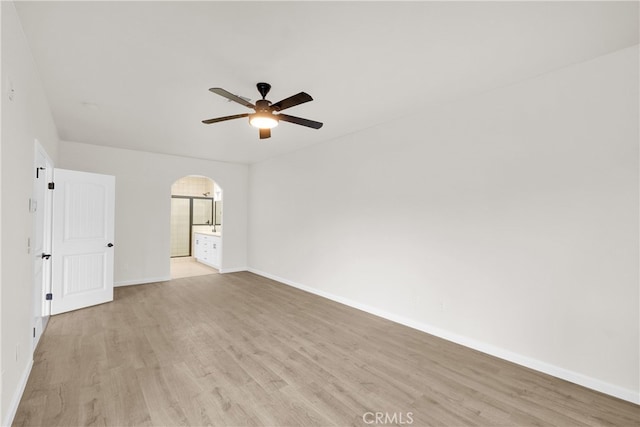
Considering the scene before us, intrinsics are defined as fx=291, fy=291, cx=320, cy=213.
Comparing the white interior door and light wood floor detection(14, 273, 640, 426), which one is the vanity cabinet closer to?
the white interior door

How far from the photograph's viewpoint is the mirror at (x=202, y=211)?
9.57m

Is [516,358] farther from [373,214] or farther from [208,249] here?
[208,249]

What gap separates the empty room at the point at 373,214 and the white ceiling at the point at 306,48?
0.02 metres

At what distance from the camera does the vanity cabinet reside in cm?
716

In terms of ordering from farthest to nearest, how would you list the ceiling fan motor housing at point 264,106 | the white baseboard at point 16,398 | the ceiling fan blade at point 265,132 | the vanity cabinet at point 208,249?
1. the vanity cabinet at point 208,249
2. the ceiling fan blade at point 265,132
3. the ceiling fan motor housing at point 264,106
4. the white baseboard at point 16,398

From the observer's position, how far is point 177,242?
9.18 metres

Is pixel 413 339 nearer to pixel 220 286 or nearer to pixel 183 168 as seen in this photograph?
pixel 220 286

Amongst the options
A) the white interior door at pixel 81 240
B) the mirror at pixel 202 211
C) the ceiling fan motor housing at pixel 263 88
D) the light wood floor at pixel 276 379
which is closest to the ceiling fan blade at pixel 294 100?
the ceiling fan motor housing at pixel 263 88

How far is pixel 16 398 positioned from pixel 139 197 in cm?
422

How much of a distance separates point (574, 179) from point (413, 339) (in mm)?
2226

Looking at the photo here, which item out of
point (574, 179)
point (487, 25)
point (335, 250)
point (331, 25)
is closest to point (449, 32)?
point (487, 25)

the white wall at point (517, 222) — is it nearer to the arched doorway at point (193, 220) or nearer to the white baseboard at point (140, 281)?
the white baseboard at point (140, 281)

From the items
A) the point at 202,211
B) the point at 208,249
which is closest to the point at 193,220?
the point at 202,211

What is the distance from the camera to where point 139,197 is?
5703 millimetres
